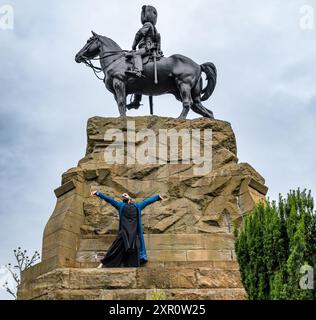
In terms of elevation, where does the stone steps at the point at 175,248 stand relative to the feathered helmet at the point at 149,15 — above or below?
below

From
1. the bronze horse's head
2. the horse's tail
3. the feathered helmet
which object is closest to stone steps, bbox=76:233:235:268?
the horse's tail

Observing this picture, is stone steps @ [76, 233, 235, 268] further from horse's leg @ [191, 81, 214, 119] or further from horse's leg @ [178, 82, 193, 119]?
horse's leg @ [191, 81, 214, 119]

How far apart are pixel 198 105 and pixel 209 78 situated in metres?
1.07

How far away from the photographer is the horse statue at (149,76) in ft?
68.1

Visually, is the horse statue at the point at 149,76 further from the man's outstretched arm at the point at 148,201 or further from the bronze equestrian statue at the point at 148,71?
the man's outstretched arm at the point at 148,201

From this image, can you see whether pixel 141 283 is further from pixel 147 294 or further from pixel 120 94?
pixel 120 94

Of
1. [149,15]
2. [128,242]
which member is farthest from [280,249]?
[149,15]

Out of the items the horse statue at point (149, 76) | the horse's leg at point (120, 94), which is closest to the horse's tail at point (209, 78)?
the horse statue at point (149, 76)

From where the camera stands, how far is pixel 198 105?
70.6ft

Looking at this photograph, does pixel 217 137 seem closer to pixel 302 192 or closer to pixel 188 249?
pixel 188 249
